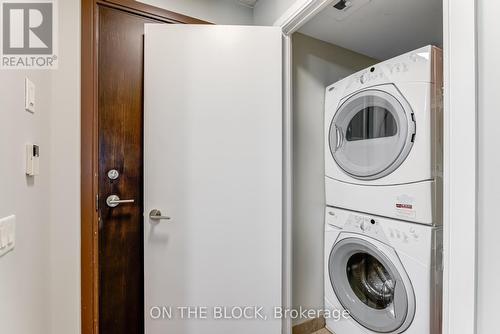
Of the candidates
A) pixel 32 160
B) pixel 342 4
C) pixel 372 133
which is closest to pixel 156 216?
pixel 32 160

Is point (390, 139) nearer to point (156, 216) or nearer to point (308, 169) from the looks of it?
point (308, 169)

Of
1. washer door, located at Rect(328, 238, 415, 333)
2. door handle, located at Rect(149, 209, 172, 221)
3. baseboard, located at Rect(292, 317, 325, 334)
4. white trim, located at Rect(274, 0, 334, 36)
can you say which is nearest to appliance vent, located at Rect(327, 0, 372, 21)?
white trim, located at Rect(274, 0, 334, 36)

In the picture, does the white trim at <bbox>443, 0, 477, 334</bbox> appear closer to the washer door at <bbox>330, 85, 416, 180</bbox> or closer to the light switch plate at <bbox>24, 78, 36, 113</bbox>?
the washer door at <bbox>330, 85, 416, 180</bbox>

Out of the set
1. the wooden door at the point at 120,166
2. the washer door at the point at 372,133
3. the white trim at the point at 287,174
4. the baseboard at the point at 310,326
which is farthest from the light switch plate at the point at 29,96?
the baseboard at the point at 310,326

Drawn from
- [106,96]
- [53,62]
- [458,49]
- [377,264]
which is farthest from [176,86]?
[377,264]

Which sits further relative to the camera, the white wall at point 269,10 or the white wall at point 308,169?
the white wall at point 308,169

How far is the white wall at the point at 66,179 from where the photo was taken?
1.17 meters

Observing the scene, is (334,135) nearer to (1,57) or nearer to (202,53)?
(202,53)

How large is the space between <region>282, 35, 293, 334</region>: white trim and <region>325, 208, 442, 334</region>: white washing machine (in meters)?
0.35

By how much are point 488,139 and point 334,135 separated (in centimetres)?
99

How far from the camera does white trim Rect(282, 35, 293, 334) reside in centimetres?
144

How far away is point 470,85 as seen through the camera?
2.17 ft

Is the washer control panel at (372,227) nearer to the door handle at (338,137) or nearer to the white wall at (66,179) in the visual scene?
the door handle at (338,137)

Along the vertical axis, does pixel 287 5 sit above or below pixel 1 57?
above
